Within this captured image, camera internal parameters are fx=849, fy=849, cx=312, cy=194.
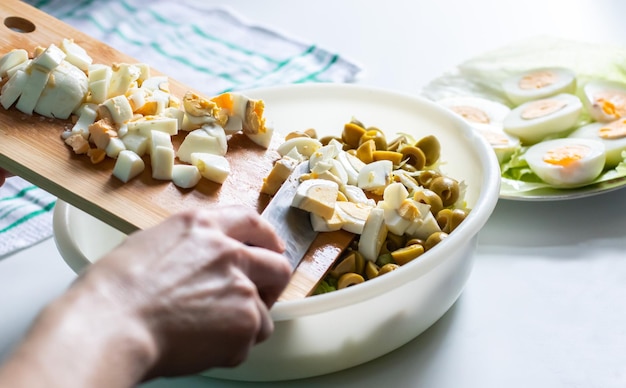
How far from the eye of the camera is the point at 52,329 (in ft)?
2.53

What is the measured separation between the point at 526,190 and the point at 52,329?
120 cm

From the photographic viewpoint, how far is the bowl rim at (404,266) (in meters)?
1.16

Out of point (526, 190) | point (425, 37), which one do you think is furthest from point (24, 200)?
point (425, 37)

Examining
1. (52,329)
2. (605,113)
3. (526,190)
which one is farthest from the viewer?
(605,113)

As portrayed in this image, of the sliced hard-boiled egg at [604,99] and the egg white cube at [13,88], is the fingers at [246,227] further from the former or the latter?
the sliced hard-boiled egg at [604,99]

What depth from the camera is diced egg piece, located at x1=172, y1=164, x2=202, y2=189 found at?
53.7 inches

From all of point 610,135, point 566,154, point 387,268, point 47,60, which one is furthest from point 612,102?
point 47,60

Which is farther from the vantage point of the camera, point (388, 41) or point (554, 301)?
point (388, 41)

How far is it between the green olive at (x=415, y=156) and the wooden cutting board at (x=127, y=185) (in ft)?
0.83

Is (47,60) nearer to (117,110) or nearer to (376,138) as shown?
(117,110)

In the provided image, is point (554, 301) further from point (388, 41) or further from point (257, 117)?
point (388, 41)

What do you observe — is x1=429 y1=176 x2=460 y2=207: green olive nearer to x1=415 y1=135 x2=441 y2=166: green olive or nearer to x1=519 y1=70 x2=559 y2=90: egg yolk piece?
x1=415 y1=135 x2=441 y2=166: green olive

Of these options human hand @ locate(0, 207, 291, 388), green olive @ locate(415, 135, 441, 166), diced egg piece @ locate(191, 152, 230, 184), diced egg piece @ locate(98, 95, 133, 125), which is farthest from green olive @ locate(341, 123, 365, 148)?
human hand @ locate(0, 207, 291, 388)

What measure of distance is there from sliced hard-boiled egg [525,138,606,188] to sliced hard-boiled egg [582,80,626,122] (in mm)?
135
